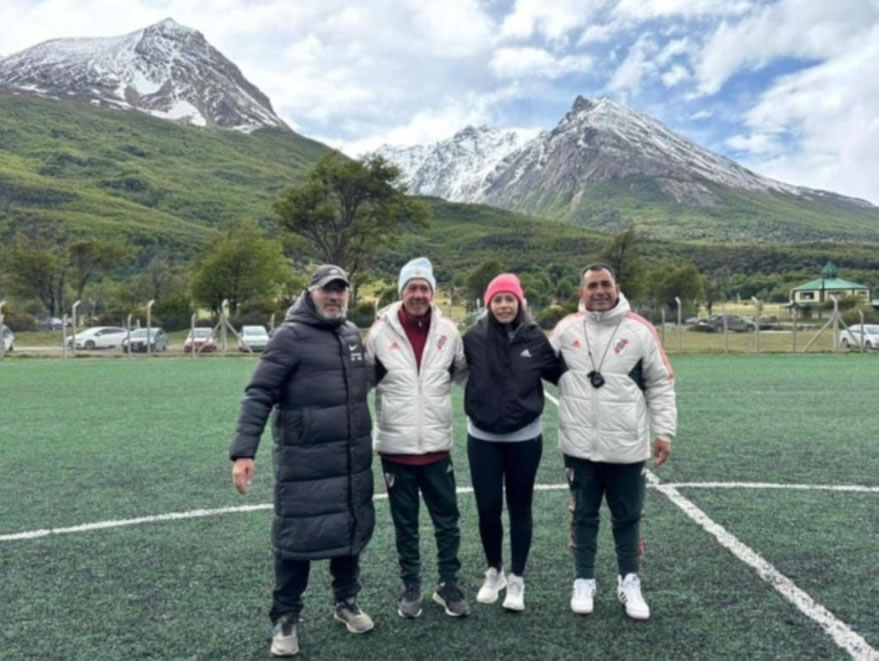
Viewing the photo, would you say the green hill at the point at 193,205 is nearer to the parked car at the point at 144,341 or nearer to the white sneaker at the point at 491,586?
the parked car at the point at 144,341

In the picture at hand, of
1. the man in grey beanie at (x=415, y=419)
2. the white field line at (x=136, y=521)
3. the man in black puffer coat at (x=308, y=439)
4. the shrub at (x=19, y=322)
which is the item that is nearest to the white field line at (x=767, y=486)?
the white field line at (x=136, y=521)

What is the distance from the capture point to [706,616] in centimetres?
330

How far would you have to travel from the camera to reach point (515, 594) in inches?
135

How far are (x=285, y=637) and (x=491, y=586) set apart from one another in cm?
105

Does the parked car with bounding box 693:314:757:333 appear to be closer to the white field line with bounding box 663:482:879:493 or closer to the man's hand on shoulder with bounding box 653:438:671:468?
the white field line with bounding box 663:482:879:493

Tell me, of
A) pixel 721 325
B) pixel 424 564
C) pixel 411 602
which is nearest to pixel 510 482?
pixel 411 602

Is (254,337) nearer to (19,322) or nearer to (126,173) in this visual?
(19,322)

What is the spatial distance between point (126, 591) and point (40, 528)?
56.5 inches

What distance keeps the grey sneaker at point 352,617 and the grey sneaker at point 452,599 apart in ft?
1.18

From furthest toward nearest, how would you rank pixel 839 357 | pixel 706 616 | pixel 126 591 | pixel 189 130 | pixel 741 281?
pixel 189 130 → pixel 741 281 → pixel 839 357 → pixel 126 591 → pixel 706 616

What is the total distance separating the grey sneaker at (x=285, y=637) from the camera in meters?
3.00

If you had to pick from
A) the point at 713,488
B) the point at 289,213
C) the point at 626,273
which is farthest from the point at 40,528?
the point at 626,273

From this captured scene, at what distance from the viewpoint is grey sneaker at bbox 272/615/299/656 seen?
9.83 ft

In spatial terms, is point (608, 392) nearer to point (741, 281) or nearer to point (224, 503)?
point (224, 503)
